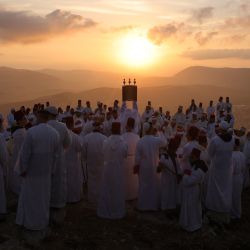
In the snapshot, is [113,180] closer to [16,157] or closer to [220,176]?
[220,176]

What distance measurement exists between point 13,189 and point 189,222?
4.90m

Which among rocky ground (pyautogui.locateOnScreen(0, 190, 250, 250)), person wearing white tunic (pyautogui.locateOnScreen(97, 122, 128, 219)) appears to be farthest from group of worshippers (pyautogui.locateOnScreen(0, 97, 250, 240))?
rocky ground (pyautogui.locateOnScreen(0, 190, 250, 250))

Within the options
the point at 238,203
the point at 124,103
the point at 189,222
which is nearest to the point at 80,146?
the point at 189,222

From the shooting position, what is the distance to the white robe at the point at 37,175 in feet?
24.2

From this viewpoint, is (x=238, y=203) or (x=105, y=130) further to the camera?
(x=105, y=130)

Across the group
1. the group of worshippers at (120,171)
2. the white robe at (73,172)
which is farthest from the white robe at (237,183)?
the white robe at (73,172)

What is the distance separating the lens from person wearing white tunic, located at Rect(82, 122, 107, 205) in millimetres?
10328

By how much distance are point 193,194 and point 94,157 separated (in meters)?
2.98

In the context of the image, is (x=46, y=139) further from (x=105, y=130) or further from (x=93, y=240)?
(x=105, y=130)

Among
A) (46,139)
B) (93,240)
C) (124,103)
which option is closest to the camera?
(46,139)

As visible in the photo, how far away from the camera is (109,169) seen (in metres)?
9.43

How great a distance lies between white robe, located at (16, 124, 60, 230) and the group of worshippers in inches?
0.7

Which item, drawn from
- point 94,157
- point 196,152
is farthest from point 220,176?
point 94,157

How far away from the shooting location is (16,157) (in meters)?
10.7
